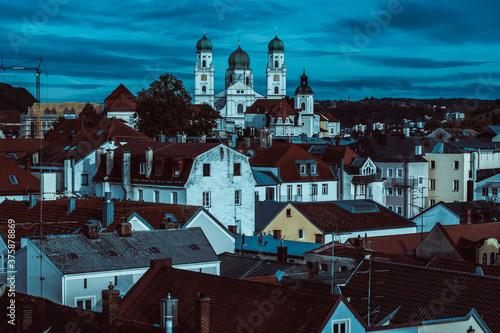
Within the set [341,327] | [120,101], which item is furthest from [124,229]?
[120,101]

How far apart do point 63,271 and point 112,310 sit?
7794 mm

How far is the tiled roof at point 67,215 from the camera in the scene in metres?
34.5

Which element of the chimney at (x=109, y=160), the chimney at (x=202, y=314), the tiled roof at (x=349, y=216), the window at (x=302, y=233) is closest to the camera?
the chimney at (x=202, y=314)

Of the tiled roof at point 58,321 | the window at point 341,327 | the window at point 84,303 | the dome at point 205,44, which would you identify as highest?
the dome at point 205,44

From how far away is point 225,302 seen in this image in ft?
69.1

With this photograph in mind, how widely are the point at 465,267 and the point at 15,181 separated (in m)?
30.4

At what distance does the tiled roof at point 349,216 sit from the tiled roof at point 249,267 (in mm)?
16837

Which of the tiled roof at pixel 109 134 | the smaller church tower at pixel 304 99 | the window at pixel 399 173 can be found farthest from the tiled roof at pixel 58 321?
the smaller church tower at pixel 304 99

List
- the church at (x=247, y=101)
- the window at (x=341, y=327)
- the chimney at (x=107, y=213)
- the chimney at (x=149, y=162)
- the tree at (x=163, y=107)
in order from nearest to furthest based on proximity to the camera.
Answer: the window at (x=341, y=327) < the chimney at (x=107, y=213) < the chimney at (x=149, y=162) < the tree at (x=163, y=107) < the church at (x=247, y=101)

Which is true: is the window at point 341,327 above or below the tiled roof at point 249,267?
above

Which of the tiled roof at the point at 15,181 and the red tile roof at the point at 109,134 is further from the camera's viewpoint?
the red tile roof at the point at 109,134

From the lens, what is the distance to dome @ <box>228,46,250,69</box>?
193m

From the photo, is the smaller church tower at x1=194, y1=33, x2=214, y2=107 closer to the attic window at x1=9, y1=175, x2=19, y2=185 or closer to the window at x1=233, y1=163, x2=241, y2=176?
the attic window at x1=9, y1=175, x2=19, y2=185

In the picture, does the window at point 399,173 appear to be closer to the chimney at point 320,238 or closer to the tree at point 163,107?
the tree at point 163,107
